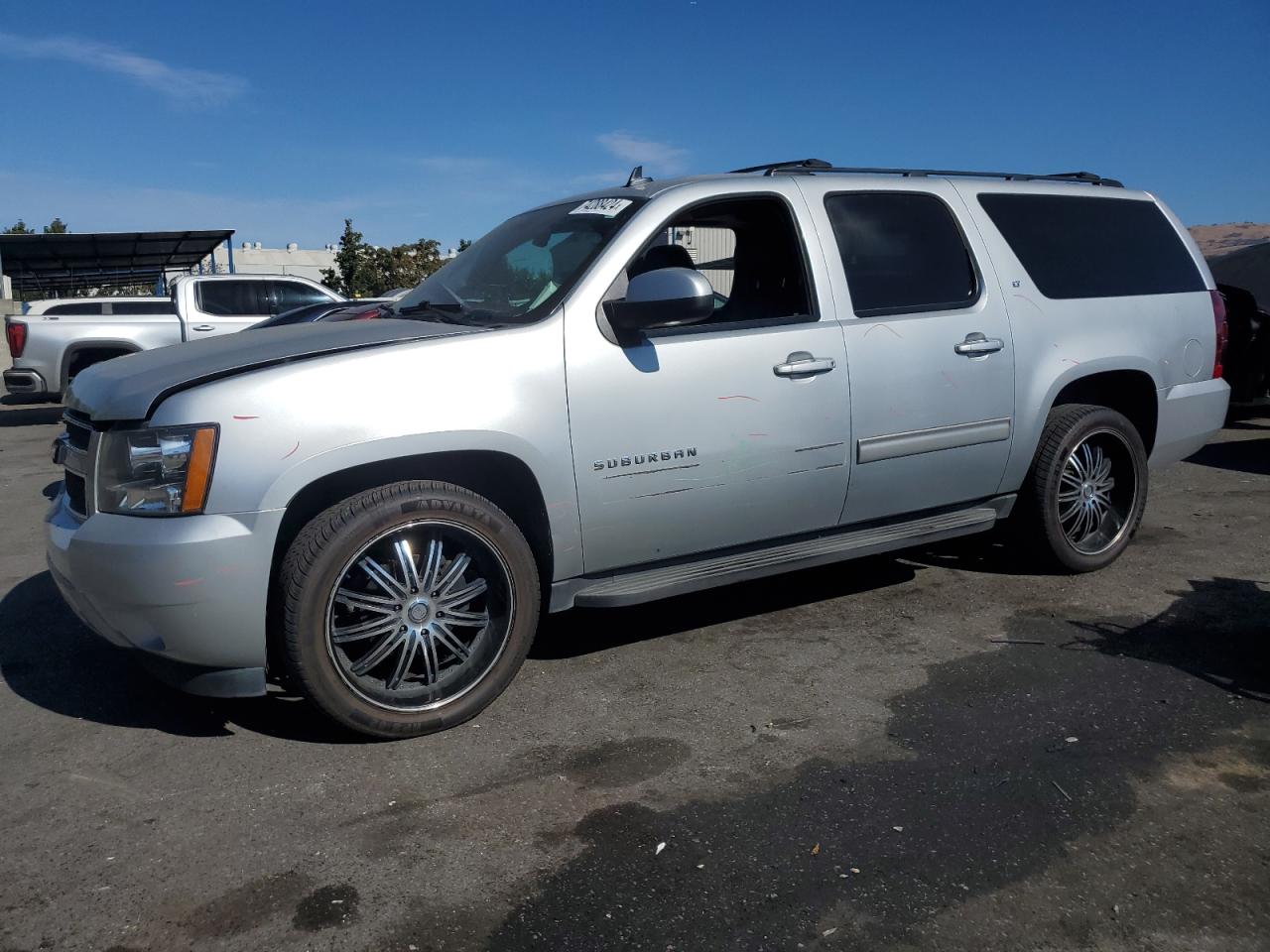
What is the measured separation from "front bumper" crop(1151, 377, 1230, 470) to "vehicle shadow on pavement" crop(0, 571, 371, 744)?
4223mm

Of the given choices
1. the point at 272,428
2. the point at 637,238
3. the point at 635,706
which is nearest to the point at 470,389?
the point at 272,428

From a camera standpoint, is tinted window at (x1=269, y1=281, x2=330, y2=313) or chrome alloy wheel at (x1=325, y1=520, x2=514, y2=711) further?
tinted window at (x1=269, y1=281, x2=330, y2=313)

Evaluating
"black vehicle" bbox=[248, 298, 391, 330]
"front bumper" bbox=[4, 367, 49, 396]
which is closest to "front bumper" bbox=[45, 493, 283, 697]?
"black vehicle" bbox=[248, 298, 391, 330]

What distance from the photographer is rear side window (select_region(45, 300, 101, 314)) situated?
1372 cm

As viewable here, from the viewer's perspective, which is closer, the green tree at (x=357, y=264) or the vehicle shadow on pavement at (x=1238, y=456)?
the vehicle shadow on pavement at (x=1238, y=456)

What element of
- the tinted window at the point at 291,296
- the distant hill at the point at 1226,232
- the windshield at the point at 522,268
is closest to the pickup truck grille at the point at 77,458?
the windshield at the point at 522,268

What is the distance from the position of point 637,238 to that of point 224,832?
245 centimetres

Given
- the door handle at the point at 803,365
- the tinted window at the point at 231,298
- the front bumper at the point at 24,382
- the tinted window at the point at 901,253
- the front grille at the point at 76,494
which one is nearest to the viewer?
the front grille at the point at 76,494

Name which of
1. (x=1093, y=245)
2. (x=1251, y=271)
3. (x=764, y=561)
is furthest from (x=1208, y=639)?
(x=1251, y=271)

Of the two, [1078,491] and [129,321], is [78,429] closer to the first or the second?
[1078,491]

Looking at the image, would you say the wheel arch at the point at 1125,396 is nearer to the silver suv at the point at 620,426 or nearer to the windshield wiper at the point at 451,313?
the silver suv at the point at 620,426

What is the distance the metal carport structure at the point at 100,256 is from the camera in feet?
80.4

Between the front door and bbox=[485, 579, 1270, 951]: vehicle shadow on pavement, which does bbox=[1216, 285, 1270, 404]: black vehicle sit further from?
the front door

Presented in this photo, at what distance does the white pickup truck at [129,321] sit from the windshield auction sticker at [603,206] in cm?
938
